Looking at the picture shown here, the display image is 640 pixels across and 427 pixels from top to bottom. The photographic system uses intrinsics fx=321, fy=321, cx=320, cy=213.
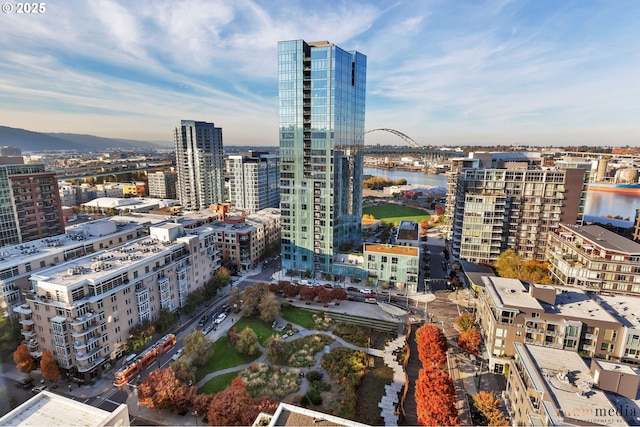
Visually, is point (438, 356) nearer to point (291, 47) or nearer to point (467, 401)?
point (467, 401)

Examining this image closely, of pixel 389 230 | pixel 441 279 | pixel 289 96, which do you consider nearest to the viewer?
pixel 289 96

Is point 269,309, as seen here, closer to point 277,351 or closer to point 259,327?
point 259,327

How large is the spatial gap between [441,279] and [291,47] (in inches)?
2052

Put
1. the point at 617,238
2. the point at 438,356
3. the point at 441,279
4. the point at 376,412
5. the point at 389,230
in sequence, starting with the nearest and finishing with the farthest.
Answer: the point at 376,412, the point at 438,356, the point at 617,238, the point at 441,279, the point at 389,230

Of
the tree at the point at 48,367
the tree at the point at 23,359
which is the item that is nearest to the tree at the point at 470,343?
the tree at the point at 48,367

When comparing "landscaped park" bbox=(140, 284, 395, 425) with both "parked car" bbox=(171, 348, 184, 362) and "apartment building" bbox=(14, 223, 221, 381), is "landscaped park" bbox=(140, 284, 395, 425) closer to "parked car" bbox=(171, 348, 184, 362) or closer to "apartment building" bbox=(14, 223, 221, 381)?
"parked car" bbox=(171, 348, 184, 362)

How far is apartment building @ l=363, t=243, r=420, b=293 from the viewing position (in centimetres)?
5794

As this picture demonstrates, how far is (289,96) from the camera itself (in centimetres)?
5969

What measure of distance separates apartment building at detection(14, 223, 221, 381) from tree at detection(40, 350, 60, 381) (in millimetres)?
1103

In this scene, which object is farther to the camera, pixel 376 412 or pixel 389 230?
pixel 389 230

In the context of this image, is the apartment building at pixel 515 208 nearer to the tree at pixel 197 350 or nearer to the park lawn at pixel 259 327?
the park lawn at pixel 259 327

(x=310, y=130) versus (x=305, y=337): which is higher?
(x=310, y=130)

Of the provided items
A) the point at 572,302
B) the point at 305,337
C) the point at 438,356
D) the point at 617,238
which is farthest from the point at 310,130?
the point at 617,238

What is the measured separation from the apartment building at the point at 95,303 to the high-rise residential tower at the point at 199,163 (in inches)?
2672
